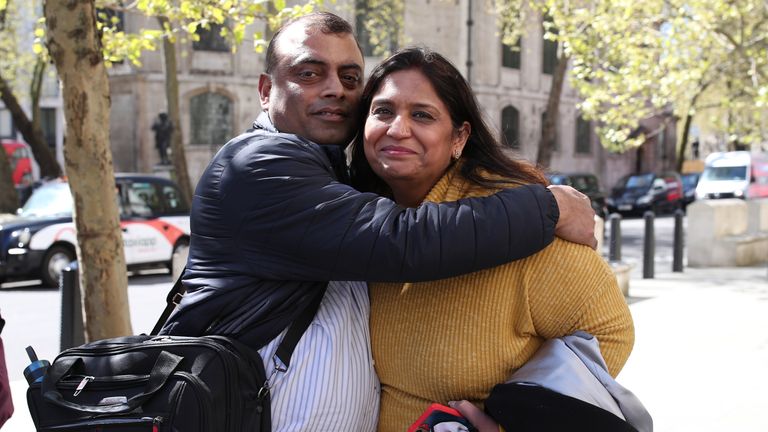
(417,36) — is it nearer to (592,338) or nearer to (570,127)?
(570,127)

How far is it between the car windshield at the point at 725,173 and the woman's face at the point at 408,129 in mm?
31188

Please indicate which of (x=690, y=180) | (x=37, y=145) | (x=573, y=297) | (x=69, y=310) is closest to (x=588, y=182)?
(x=690, y=180)

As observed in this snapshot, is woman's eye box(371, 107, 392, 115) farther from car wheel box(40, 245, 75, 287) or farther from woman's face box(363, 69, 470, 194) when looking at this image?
car wheel box(40, 245, 75, 287)

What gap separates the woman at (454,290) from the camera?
2.17 meters

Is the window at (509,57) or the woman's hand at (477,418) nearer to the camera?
the woman's hand at (477,418)

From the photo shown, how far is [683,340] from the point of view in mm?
7621

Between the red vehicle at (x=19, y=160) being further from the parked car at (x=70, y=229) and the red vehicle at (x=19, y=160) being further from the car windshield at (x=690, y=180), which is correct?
the car windshield at (x=690, y=180)

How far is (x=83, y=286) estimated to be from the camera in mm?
5953

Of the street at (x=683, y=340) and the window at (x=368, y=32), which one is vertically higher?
the window at (x=368, y=32)

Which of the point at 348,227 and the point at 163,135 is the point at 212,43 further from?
the point at 348,227

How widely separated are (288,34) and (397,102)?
0.43m

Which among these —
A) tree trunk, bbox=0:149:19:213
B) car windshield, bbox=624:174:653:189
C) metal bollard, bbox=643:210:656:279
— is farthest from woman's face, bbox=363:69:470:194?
car windshield, bbox=624:174:653:189

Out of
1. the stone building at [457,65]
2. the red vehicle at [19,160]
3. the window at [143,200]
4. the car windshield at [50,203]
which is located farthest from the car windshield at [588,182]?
the car windshield at [50,203]

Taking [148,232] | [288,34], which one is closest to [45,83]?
[148,232]
